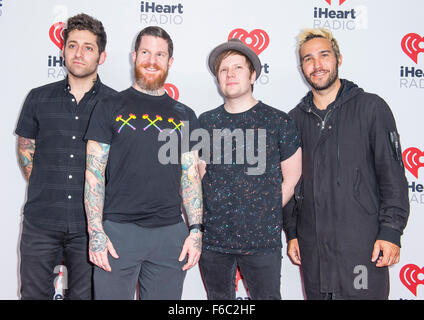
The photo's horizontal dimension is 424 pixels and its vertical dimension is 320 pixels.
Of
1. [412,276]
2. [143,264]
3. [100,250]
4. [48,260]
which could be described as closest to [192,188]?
[143,264]

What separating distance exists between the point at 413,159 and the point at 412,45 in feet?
3.47

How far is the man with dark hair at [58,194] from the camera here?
244 cm

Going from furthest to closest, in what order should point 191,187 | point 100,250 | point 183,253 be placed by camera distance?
point 191,187
point 183,253
point 100,250

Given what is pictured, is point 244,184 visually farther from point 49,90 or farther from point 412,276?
point 412,276

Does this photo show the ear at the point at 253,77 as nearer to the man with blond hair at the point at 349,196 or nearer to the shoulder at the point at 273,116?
the shoulder at the point at 273,116

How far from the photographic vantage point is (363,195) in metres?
2.39

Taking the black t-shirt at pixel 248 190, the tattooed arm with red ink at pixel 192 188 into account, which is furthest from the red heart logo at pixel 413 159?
the tattooed arm with red ink at pixel 192 188

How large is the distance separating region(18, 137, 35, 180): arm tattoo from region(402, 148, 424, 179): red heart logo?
3.13m

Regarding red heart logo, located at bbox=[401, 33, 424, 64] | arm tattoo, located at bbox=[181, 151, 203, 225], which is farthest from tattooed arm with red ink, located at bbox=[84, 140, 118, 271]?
red heart logo, located at bbox=[401, 33, 424, 64]

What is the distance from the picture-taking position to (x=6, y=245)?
3.21 meters

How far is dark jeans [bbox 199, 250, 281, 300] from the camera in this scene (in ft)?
7.72
